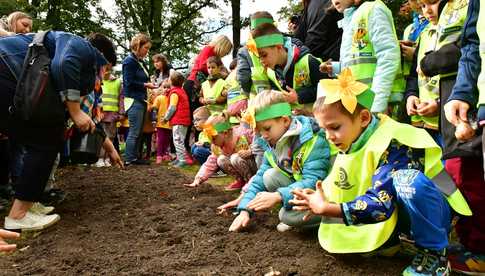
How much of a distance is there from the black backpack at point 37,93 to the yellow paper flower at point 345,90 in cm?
215

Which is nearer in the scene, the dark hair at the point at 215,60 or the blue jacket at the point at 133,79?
the dark hair at the point at 215,60

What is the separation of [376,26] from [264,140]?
3.70 feet

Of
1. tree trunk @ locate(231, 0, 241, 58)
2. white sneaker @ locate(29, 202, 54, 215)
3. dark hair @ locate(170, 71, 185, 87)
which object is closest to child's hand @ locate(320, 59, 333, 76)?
white sneaker @ locate(29, 202, 54, 215)

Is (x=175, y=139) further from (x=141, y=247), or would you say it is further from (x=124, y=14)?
(x=124, y=14)

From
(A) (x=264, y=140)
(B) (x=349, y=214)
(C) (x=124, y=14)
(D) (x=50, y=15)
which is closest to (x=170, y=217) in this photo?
(A) (x=264, y=140)

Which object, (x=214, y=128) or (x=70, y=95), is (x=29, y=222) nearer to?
(x=70, y=95)

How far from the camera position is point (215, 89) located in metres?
6.60

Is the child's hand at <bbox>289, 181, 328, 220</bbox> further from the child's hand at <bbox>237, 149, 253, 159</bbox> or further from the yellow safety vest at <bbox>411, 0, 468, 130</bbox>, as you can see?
the child's hand at <bbox>237, 149, 253, 159</bbox>

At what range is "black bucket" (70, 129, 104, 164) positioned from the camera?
3.99 meters

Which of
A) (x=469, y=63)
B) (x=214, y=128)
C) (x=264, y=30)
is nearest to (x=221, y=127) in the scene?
(x=214, y=128)

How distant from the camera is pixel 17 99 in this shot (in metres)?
3.37

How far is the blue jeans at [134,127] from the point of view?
24.5ft

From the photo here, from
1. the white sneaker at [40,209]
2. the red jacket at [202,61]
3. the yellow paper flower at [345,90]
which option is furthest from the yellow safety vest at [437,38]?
the red jacket at [202,61]

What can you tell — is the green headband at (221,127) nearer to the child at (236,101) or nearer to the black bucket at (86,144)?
the child at (236,101)
